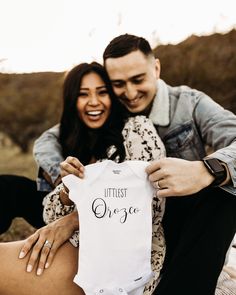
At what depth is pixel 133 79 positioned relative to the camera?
1944 mm

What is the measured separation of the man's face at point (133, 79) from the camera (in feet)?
6.28

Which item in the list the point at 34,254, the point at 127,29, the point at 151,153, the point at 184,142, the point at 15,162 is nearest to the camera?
the point at 34,254

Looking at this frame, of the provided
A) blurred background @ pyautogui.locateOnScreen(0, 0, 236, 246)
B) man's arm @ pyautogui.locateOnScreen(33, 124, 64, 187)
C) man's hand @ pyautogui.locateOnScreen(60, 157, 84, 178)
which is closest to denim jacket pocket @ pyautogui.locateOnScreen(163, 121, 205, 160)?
man's arm @ pyautogui.locateOnScreen(33, 124, 64, 187)

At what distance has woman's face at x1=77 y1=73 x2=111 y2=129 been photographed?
1955 millimetres

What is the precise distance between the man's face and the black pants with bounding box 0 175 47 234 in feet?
1.89

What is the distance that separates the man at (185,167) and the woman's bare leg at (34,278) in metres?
0.27

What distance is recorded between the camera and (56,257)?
1.43 meters

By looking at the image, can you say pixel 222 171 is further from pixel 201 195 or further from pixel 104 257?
pixel 104 257

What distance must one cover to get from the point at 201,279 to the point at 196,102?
0.83m

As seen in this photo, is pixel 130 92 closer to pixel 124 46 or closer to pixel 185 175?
pixel 124 46

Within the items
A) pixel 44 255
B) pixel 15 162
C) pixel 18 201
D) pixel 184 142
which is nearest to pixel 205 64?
pixel 15 162

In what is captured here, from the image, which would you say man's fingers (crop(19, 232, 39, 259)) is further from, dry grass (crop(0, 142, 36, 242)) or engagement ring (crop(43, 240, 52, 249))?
dry grass (crop(0, 142, 36, 242))

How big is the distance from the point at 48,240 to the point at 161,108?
765mm

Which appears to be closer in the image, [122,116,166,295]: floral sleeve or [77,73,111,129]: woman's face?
[122,116,166,295]: floral sleeve
